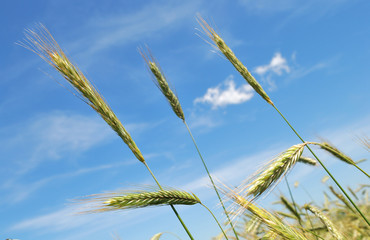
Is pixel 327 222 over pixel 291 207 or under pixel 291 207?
under

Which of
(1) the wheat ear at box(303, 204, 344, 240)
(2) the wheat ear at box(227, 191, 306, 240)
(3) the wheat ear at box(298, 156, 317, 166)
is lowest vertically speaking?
(1) the wheat ear at box(303, 204, 344, 240)

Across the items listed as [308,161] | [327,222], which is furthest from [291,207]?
[327,222]

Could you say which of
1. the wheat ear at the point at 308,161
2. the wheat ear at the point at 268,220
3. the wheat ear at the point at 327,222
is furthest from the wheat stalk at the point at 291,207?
the wheat ear at the point at 268,220

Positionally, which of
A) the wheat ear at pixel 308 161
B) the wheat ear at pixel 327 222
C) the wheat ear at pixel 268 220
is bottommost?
the wheat ear at pixel 327 222

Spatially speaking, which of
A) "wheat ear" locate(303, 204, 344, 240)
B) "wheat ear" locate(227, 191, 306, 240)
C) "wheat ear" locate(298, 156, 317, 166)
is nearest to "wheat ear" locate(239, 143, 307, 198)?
"wheat ear" locate(227, 191, 306, 240)

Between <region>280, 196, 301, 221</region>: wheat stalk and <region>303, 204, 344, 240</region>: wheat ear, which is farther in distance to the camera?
<region>280, 196, 301, 221</region>: wheat stalk

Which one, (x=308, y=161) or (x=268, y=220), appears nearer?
(x=268, y=220)

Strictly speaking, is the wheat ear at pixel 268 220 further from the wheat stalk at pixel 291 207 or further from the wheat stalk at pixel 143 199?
the wheat stalk at pixel 291 207

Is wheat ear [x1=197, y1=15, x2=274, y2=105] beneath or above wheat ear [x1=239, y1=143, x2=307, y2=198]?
above

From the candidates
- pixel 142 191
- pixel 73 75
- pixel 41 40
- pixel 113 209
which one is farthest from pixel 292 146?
pixel 41 40

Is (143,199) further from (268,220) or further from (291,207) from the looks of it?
(291,207)

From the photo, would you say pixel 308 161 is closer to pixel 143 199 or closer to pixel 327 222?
pixel 327 222

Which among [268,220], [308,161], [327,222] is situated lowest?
[327,222]

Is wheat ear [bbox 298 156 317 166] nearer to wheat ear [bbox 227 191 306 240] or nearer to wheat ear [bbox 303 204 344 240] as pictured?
wheat ear [bbox 303 204 344 240]
